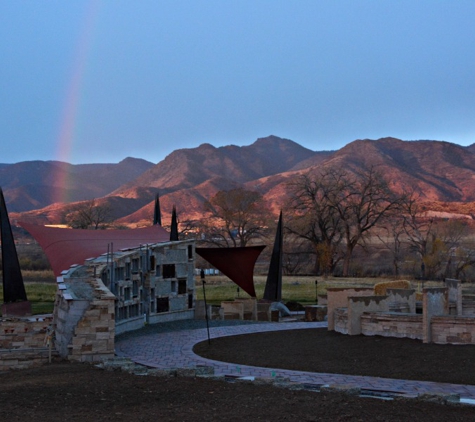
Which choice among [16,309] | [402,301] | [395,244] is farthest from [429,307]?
[395,244]

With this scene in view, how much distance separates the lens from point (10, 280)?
27.6 metres

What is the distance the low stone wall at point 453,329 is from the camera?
596 inches

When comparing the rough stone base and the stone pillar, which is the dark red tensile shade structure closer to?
the rough stone base

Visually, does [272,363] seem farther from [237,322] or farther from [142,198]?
[142,198]

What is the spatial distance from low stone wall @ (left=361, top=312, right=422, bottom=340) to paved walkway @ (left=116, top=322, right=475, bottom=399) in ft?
13.0

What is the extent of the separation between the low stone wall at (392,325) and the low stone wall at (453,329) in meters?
0.47

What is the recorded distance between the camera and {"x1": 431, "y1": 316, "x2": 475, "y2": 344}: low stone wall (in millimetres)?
15148

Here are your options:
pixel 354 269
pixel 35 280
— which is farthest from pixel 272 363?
pixel 354 269

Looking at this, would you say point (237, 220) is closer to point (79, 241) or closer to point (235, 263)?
point (235, 263)

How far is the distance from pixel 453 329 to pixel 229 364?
A: 198 inches

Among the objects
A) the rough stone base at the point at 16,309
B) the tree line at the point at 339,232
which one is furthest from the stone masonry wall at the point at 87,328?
the tree line at the point at 339,232

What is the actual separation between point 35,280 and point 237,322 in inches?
1363

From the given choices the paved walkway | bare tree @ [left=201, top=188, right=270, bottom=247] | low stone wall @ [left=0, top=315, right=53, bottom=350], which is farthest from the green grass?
bare tree @ [left=201, top=188, right=270, bottom=247]

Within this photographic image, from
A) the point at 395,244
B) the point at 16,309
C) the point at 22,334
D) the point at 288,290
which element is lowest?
the point at 288,290
